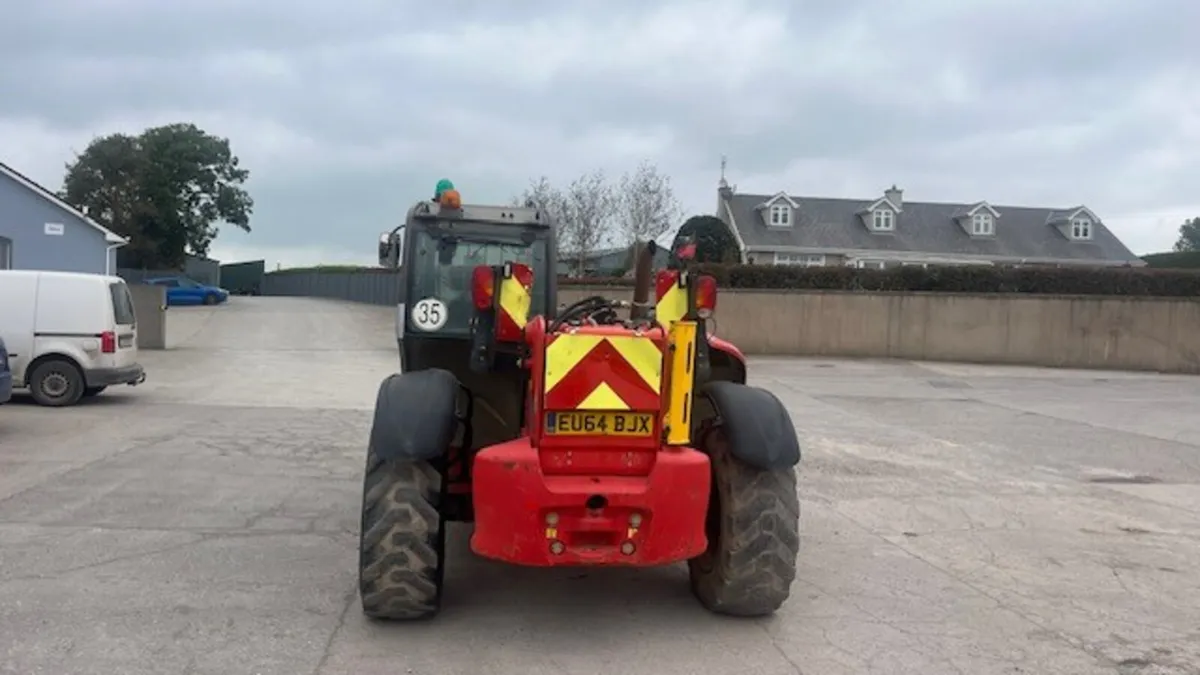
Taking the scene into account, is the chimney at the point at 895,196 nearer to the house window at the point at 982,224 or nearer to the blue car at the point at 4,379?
the house window at the point at 982,224

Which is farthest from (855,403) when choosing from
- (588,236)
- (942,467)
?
(588,236)

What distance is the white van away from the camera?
13.8 metres

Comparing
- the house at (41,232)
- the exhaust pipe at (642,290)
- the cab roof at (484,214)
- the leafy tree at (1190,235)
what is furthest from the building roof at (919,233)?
the leafy tree at (1190,235)

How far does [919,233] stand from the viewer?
160ft

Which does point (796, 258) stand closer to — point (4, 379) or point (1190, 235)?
point (4, 379)

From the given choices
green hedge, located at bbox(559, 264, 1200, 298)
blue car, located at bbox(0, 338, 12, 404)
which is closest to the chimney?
green hedge, located at bbox(559, 264, 1200, 298)

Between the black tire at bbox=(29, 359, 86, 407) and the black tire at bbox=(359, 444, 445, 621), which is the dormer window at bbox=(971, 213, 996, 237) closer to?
the black tire at bbox=(29, 359, 86, 407)

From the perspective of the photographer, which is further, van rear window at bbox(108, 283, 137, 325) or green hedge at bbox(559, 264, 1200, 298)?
green hedge at bbox(559, 264, 1200, 298)

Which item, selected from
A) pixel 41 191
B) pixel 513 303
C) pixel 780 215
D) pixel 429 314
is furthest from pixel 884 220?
pixel 513 303

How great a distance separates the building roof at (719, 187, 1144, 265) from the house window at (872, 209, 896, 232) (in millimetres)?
318

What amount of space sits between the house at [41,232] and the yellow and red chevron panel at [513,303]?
24.8 meters

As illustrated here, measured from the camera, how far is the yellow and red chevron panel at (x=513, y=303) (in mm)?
5281

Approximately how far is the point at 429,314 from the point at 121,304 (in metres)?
9.66

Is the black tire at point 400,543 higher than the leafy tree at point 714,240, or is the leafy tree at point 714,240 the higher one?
the leafy tree at point 714,240
